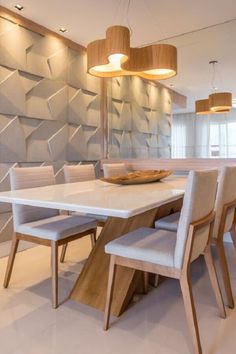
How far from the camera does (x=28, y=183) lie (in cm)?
221

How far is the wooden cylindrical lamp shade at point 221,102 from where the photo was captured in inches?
134

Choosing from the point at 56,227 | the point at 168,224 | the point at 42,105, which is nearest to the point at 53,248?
the point at 56,227

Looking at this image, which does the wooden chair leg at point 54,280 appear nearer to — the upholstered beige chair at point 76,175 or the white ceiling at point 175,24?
the upholstered beige chair at point 76,175

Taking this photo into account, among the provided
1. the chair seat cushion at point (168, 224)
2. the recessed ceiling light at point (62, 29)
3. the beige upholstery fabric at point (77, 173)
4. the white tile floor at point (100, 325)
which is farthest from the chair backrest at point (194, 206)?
the recessed ceiling light at point (62, 29)

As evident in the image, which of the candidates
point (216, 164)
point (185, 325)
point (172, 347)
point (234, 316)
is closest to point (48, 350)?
point (172, 347)

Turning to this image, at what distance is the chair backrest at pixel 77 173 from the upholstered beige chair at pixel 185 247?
1.18m

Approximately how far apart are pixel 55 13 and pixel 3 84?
1.01 metres

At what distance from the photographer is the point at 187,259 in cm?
134

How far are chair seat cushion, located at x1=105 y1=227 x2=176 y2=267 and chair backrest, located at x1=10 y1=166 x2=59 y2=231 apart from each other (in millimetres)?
834

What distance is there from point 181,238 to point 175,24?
3.14 meters

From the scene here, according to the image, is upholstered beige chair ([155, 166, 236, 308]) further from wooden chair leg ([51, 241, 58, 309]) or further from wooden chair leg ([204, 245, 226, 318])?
wooden chair leg ([51, 241, 58, 309])

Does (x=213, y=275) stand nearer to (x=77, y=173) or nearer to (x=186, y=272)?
(x=186, y=272)

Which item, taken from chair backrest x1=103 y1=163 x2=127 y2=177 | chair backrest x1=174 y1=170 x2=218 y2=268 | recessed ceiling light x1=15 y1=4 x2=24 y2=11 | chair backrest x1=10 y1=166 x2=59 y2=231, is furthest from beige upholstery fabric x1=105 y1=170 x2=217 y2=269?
recessed ceiling light x1=15 y1=4 x2=24 y2=11

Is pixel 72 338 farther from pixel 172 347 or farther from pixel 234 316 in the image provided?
pixel 234 316
